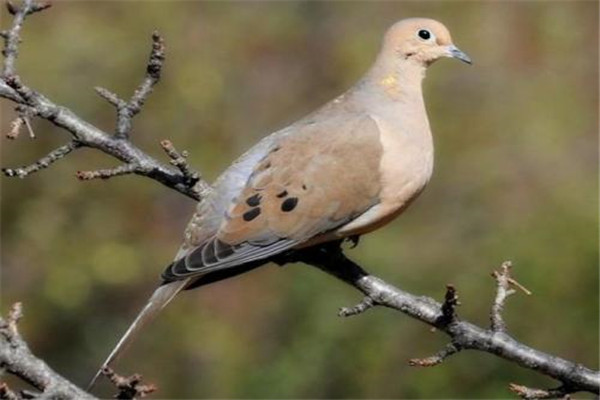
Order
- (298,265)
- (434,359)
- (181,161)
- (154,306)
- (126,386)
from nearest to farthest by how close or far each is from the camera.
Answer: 1. (126,386)
2. (434,359)
3. (181,161)
4. (154,306)
5. (298,265)

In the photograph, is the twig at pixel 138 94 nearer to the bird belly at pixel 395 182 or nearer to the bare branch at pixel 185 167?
the bare branch at pixel 185 167

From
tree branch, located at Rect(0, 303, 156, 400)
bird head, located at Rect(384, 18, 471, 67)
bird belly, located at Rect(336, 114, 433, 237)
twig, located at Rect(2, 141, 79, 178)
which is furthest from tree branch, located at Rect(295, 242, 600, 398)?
bird head, located at Rect(384, 18, 471, 67)

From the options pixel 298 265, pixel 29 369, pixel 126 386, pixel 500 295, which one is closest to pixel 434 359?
pixel 500 295

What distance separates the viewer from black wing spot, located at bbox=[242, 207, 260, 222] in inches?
156

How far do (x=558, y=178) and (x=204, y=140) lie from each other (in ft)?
7.63

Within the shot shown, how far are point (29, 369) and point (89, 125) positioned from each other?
34.7 inches

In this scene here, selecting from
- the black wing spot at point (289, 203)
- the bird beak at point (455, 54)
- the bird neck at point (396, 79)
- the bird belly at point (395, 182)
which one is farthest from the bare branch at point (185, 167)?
the bird beak at point (455, 54)

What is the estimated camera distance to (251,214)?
3984 mm

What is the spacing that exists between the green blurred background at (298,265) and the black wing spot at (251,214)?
2720 mm

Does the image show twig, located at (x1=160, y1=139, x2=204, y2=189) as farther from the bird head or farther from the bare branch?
the bird head

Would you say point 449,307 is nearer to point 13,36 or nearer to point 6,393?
point 6,393

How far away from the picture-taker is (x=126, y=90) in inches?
343

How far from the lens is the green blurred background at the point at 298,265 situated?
22.8 ft

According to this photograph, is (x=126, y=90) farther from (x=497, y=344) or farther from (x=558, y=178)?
(x=497, y=344)
